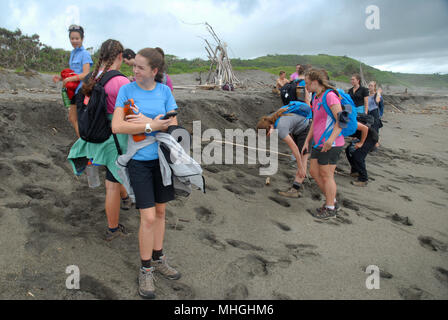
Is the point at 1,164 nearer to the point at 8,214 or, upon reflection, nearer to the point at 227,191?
the point at 8,214

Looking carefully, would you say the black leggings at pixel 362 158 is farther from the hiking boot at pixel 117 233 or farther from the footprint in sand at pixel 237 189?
the hiking boot at pixel 117 233

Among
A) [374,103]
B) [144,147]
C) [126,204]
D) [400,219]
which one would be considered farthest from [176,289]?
[374,103]

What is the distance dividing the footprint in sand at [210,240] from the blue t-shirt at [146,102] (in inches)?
51.5

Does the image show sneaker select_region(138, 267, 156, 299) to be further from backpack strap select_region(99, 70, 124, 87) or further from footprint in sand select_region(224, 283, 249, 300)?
backpack strap select_region(99, 70, 124, 87)

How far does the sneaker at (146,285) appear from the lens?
2391mm

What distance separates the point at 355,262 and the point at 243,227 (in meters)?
1.24

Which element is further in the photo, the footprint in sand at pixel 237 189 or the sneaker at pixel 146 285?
the footprint in sand at pixel 237 189

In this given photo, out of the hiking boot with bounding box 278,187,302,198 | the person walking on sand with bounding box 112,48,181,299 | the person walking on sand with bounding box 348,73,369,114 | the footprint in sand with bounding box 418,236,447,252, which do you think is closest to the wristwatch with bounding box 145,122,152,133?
the person walking on sand with bounding box 112,48,181,299

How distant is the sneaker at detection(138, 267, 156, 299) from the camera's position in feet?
7.84

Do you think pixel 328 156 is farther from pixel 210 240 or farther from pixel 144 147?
pixel 144 147

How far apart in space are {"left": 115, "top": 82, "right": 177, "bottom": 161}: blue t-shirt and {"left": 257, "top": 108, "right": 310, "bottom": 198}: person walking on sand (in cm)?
266

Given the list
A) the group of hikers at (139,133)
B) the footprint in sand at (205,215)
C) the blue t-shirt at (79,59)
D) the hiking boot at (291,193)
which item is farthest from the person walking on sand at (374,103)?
the blue t-shirt at (79,59)

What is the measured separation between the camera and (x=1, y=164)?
3678 mm
